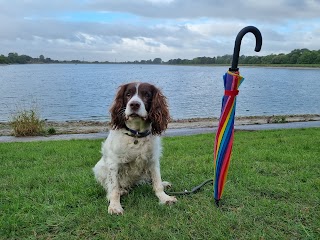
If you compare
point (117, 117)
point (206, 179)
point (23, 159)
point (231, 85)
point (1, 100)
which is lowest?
point (1, 100)

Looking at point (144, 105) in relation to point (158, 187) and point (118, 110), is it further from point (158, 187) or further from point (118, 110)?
point (158, 187)

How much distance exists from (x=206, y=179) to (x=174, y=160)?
164 cm

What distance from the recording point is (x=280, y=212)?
4074 millimetres

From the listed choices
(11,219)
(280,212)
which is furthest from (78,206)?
(280,212)

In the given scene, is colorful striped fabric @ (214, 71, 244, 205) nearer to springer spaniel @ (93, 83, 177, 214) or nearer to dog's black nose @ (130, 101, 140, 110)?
springer spaniel @ (93, 83, 177, 214)

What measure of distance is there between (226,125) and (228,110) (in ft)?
0.57

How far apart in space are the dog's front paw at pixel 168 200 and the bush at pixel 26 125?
13506mm

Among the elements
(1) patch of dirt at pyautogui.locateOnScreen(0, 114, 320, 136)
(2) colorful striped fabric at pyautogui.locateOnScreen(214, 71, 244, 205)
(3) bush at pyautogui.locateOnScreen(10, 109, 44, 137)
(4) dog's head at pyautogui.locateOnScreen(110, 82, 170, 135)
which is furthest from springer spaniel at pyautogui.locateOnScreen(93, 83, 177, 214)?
(1) patch of dirt at pyautogui.locateOnScreen(0, 114, 320, 136)

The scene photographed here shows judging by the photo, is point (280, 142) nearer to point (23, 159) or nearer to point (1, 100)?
point (23, 159)

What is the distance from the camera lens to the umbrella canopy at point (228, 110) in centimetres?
369

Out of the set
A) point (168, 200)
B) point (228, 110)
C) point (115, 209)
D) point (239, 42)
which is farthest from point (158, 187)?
point (239, 42)

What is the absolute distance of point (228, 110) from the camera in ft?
12.4

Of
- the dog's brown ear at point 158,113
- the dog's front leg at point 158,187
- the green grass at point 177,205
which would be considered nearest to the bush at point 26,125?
the green grass at point 177,205

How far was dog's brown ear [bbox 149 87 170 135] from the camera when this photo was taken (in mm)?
4543
